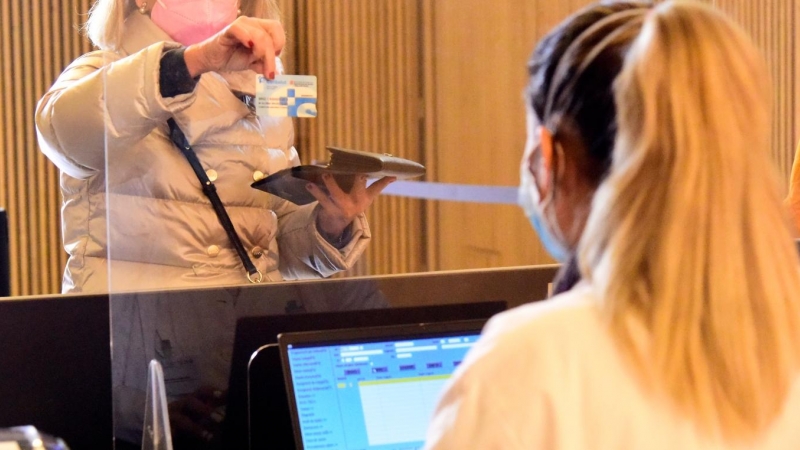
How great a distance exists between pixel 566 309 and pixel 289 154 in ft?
2.79

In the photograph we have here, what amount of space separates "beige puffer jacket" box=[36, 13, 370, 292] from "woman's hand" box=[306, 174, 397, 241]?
6cm

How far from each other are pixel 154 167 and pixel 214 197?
0.11 metres

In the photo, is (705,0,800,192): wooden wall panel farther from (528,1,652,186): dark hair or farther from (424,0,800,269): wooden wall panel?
(528,1,652,186): dark hair

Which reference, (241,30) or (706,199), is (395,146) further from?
(706,199)

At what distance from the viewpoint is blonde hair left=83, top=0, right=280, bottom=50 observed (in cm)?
146

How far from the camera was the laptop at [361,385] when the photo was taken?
120cm

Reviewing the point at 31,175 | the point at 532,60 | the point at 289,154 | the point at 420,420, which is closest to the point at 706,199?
the point at 532,60

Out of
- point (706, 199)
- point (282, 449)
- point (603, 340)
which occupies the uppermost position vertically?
point (706, 199)

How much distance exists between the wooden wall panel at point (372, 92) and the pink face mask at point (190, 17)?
0.13 meters

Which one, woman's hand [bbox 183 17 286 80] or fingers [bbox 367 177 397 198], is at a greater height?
woman's hand [bbox 183 17 286 80]

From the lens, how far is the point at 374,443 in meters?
1.22

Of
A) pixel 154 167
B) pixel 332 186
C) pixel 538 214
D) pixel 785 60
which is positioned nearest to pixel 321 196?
pixel 332 186

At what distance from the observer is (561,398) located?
71cm

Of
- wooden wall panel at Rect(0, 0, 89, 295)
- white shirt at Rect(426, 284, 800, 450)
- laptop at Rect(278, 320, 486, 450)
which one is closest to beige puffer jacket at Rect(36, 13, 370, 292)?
laptop at Rect(278, 320, 486, 450)
